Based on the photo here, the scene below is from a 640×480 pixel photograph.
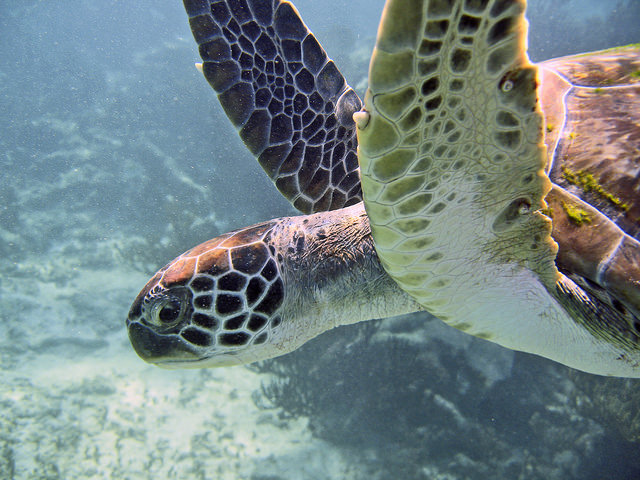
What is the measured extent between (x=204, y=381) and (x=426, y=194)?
4.67 meters

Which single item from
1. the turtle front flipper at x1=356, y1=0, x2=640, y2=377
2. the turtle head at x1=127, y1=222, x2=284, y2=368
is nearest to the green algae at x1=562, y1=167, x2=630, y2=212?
the turtle front flipper at x1=356, y1=0, x2=640, y2=377

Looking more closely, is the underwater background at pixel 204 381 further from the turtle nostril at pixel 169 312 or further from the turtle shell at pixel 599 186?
the turtle shell at pixel 599 186

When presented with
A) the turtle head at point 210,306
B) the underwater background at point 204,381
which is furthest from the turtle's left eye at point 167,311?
the underwater background at point 204,381

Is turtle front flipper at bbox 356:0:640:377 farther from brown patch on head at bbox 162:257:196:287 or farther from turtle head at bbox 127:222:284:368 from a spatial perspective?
brown patch on head at bbox 162:257:196:287

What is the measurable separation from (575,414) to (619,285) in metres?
3.65

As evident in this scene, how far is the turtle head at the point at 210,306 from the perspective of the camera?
1.48 metres

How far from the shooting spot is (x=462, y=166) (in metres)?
0.82

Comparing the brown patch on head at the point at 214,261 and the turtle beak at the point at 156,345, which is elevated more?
the brown patch on head at the point at 214,261

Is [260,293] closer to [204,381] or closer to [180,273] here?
[180,273]

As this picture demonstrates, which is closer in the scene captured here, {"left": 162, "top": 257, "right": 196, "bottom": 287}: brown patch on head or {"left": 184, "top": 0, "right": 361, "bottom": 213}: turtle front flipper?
{"left": 162, "top": 257, "right": 196, "bottom": 287}: brown patch on head

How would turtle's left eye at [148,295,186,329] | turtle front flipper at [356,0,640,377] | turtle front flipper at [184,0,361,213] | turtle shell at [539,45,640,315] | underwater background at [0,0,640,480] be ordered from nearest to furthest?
turtle front flipper at [356,0,640,377]
turtle shell at [539,45,640,315]
turtle's left eye at [148,295,186,329]
turtle front flipper at [184,0,361,213]
underwater background at [0,0,640,480]

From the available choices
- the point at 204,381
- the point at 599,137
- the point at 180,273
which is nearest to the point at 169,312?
the point at 180,273

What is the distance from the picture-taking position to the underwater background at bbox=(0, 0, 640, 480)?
365 centimetres

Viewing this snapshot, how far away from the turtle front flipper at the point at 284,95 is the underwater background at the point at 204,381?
8.54 feet
